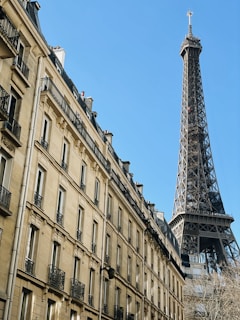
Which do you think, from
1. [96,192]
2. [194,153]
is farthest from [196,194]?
[96,192]

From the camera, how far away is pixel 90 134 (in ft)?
88.7

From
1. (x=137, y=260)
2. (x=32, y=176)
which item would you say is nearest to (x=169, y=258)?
(x=137, y=260)

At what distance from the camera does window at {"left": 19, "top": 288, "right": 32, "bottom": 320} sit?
17047mm

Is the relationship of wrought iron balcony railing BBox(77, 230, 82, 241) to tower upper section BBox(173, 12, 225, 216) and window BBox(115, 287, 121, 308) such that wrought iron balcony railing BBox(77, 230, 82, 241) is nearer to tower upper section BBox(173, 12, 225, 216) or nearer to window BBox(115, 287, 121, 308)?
window BBox(115, 287, 121, 308)

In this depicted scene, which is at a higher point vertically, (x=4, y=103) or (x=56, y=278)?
(x=4, y=103)

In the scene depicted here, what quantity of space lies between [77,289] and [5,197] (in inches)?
286

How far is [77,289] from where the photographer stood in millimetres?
21562

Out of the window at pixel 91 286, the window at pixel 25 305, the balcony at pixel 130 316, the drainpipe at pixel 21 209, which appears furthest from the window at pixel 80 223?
the balcony at pixel 130 316

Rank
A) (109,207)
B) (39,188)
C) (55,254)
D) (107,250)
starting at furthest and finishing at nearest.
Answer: (109,207), (107,250), (55,254), (39,188)

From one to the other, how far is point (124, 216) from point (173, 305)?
1675 cm

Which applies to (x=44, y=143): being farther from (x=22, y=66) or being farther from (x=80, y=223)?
(x=80, y=223)

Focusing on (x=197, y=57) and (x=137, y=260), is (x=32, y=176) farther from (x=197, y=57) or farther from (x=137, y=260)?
(x=197, y=57)

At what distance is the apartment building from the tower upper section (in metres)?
61.0

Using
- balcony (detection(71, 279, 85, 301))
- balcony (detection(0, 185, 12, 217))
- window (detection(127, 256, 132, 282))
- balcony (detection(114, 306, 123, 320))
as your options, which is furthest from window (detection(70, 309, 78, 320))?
window (detection(127, 256, 132, 282))
